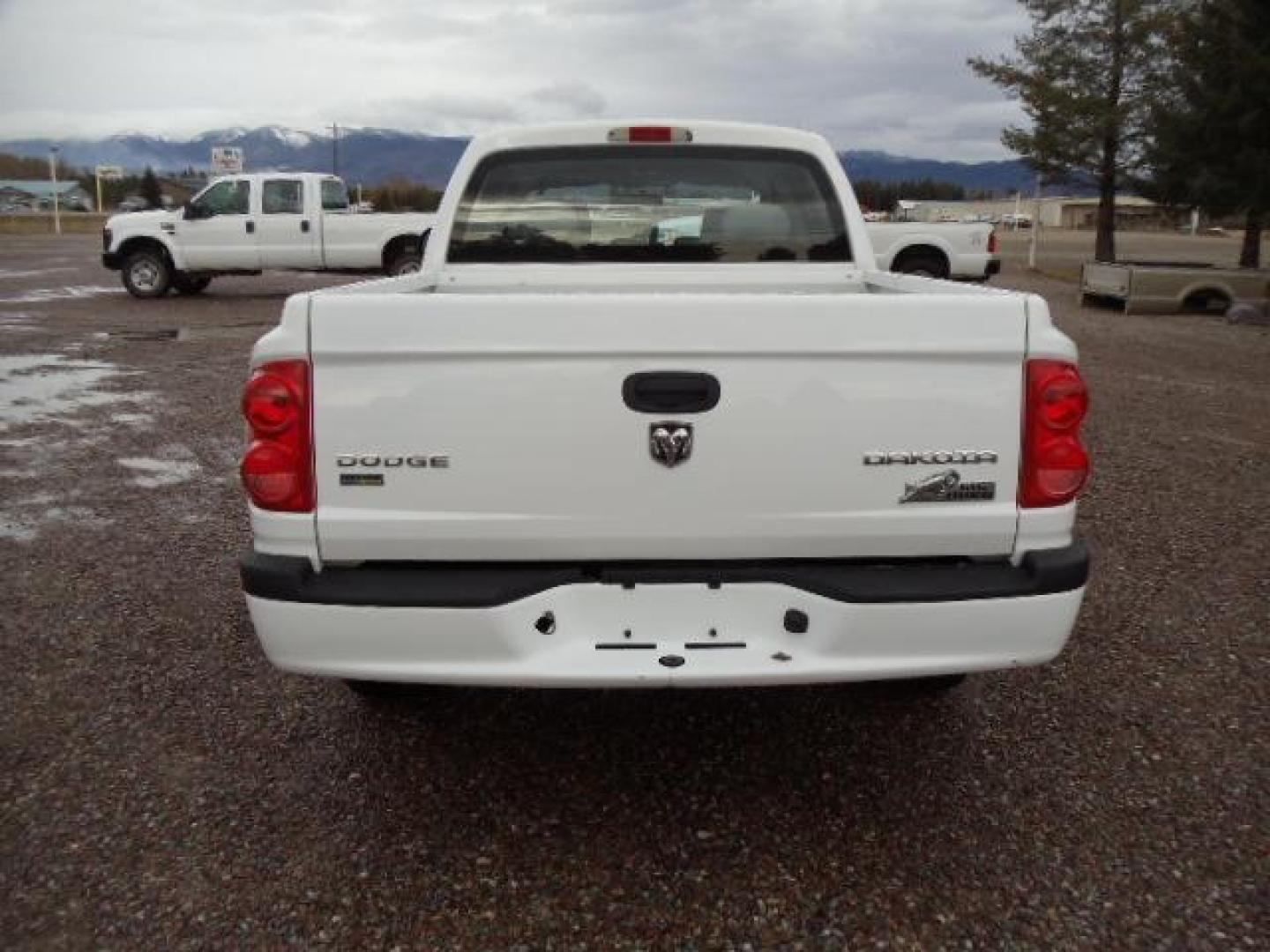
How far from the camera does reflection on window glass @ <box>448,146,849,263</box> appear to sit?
425cm

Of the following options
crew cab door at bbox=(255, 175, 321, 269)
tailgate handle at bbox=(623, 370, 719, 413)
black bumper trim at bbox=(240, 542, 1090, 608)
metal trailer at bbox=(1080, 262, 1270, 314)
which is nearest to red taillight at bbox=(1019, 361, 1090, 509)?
black bumper trim at bbox=(240, 542, 1090, 608)

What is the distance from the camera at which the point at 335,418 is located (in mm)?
2656

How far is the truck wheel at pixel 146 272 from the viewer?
19.0 metres

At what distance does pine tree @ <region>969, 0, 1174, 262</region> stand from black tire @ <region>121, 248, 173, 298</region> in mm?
19790

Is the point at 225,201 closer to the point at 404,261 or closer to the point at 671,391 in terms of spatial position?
the point at 404,261

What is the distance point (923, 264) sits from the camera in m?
19.4

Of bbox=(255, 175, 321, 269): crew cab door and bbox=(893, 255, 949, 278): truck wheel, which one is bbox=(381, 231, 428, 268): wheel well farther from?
bbox=(893, 255, 949, 278): truck wheel

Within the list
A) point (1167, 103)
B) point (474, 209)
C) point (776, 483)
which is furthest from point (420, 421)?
point (1167, 103)

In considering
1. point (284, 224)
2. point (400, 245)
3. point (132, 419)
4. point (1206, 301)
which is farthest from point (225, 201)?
point (1206, 301)

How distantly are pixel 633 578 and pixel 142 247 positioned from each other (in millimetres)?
18816

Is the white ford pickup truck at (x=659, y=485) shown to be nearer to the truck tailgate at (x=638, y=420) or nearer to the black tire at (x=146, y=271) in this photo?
the truck tailgate at (x=638, y=420)

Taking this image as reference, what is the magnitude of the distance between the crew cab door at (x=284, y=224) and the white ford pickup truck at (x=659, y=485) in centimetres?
1717

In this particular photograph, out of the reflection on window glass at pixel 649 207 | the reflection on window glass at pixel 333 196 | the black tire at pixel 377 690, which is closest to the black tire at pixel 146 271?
the reflection on window glass at pixel 333 196

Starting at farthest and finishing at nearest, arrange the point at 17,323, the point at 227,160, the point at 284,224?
the point at 227,160, the point at 284,224, the point at 17,323
